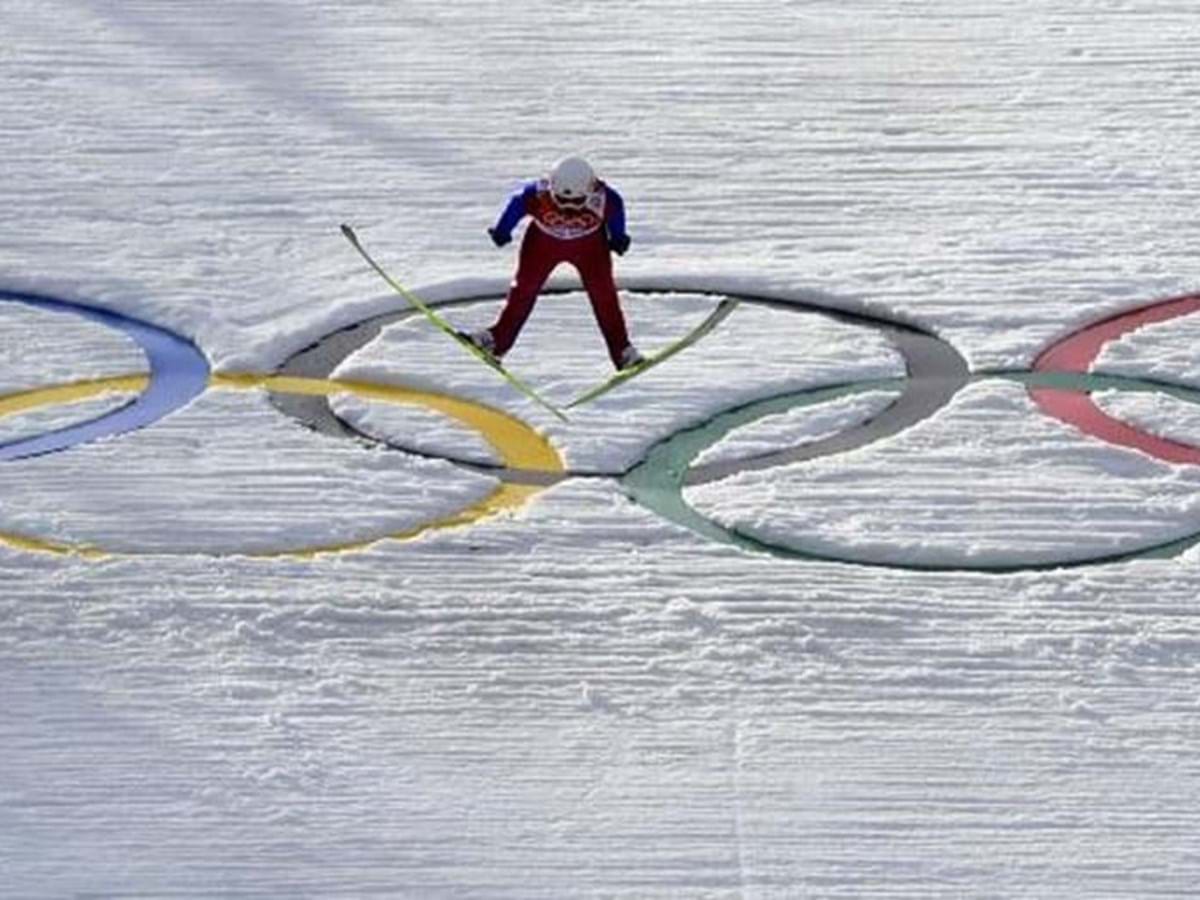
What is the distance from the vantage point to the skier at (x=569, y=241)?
9.42m

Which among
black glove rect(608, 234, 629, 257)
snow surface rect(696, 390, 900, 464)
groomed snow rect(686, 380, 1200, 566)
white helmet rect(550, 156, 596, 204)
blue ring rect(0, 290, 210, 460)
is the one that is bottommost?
groomed snow rect(686, 380, 1200, 566)

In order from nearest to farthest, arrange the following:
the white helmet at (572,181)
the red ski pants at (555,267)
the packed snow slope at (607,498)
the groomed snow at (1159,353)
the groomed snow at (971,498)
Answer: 1. the packed snow slope at (607,498)
2. the groomed snow at (971,498)
3. the white helmet at (572,181)
4. the red ski pants at (555,267)
5. the groomed snow at (1159,353)

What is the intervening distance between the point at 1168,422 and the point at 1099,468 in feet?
1.26

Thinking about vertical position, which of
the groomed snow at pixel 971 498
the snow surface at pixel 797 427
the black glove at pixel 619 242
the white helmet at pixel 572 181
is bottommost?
the groomed snow at pixel 971 498

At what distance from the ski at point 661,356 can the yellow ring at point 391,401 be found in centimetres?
23

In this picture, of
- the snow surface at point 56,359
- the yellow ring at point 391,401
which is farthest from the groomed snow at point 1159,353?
the snow surface at point 56,359

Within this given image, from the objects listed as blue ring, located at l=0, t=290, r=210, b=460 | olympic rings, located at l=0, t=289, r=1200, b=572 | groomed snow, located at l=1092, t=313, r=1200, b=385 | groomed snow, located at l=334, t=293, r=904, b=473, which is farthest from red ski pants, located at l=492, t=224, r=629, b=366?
groomed snow, located at l=1092, t=313, r=1200, b=385

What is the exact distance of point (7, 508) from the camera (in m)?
9.25

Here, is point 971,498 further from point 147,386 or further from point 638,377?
point 147,386

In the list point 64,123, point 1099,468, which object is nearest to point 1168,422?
point 1099,468

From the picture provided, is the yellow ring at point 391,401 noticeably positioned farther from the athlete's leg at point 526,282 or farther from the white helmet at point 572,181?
the white helmet at point 572,181

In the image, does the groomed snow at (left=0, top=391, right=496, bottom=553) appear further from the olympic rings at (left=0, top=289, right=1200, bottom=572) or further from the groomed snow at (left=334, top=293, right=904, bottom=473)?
the groomed snow at (left=334, top=293, right=904, bottom=473)

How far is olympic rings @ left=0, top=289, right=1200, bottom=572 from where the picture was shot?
9180 millimetres

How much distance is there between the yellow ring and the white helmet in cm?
66
